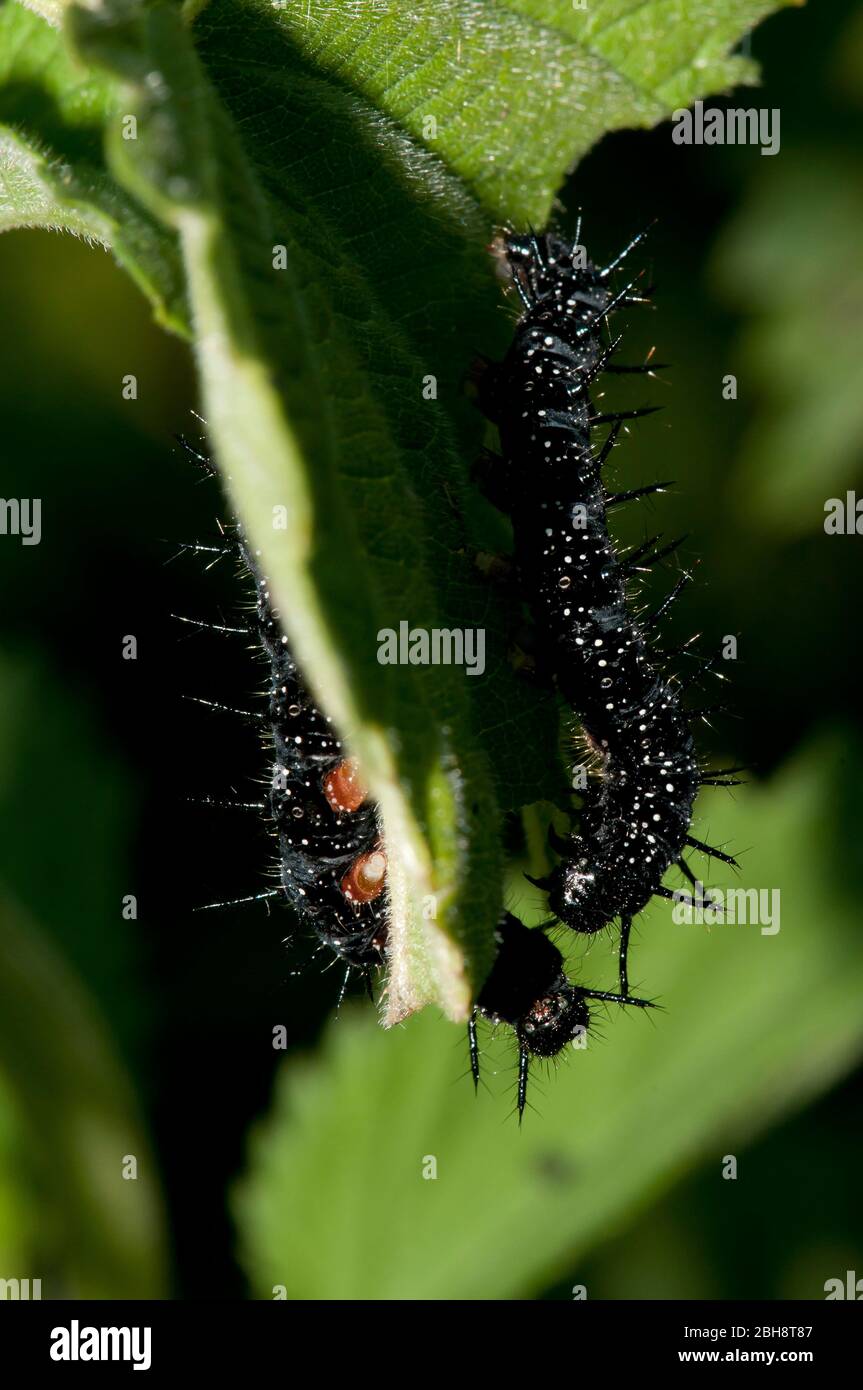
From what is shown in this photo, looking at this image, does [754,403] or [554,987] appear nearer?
[554,987]

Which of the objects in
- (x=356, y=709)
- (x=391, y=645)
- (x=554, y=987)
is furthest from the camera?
(x=554, y=987)

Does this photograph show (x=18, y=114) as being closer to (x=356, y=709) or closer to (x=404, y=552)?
(x=404, y=552)

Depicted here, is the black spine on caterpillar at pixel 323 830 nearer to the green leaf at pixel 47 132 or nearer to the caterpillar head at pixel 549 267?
the caterpillar head at pixel 549 267

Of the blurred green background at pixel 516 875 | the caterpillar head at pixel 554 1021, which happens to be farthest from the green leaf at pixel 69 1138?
the caterpillar head at pixel 554 1021

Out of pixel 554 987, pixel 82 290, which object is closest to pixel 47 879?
pixel 82 290

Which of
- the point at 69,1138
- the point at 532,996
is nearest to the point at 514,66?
the point at 532,996

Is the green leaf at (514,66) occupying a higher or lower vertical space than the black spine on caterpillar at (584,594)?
higher
